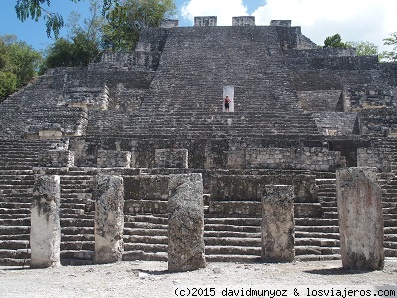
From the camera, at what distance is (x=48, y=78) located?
23828mm

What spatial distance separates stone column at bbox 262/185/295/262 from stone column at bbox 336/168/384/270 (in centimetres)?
83

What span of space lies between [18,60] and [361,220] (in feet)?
90.9

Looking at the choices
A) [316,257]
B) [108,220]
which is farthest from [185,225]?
[316,257]

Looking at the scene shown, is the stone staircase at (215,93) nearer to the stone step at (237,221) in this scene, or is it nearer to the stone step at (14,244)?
the stone step at (237,221)

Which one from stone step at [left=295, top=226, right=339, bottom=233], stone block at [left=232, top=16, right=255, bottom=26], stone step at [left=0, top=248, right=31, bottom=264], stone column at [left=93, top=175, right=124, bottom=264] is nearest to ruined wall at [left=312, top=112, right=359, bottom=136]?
stone step at [left=295, top=226, right=339, bottom=233]

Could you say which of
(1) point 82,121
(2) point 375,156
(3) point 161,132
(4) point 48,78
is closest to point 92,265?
(2) point 375,156

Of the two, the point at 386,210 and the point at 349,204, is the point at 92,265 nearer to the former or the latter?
the point at 349,204

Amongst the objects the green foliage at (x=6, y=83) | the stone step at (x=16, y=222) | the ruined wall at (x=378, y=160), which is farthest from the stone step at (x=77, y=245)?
the green foliage at (x=6, y=83)

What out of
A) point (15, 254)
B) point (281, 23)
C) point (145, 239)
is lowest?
point (15, 254)

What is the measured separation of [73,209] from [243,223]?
329cm

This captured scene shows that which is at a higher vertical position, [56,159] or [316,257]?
[56,159]

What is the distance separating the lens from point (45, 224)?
6957mm

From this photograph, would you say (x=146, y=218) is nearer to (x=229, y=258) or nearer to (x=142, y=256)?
(x=142, y=256)

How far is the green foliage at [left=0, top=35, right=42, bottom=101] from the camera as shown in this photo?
28828mm
